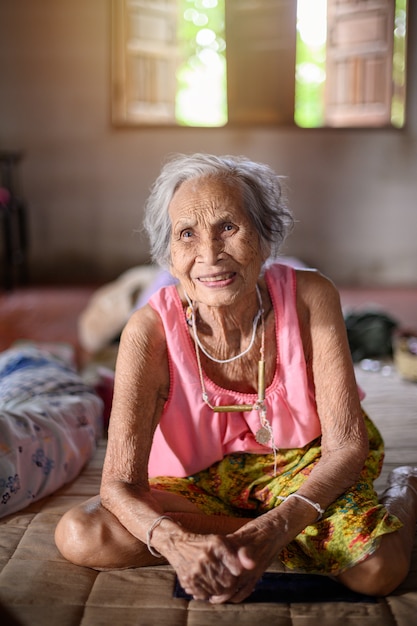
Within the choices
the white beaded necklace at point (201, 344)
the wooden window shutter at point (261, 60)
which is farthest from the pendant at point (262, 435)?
the wooden window shutter at point (261, 60)

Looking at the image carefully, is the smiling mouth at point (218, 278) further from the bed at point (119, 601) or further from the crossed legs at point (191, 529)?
the bed at point (119, 601)

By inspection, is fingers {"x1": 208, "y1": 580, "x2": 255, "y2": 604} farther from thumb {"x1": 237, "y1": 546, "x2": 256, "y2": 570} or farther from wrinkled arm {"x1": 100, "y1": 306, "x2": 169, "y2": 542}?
wrinkled arm {"x1": 100, "y1": 306, "x2": 169, "y2": 542}

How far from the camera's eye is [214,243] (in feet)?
4.70

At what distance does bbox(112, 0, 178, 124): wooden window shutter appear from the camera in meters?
5.19

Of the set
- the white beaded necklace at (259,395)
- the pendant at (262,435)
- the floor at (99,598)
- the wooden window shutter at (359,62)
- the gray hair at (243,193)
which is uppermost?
the wooden window shutter at (359,62)

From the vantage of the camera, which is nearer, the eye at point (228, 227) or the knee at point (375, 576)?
the knee at point (375, 576)

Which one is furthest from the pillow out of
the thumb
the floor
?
the thumb

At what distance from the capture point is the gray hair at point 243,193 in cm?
150

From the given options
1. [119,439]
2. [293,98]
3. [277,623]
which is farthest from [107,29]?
[277,623]

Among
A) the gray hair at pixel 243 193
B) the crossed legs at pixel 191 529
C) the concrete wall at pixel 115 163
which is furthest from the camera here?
the concrete wall at pixel 115 163

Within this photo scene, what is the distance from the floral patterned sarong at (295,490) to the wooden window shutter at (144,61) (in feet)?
14.0

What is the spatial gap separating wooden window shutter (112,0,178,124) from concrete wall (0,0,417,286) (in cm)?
9

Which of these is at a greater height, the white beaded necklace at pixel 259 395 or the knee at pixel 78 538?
the white beaded necklace at pixel 259 395

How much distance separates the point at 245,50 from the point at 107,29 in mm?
1073
